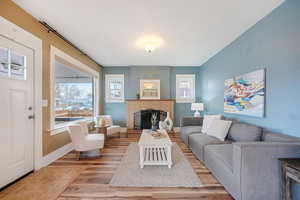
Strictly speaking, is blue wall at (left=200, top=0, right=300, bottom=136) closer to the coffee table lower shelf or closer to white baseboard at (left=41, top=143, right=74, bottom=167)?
the coffee table lower shelf

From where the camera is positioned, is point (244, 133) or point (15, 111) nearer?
point (15, 111)

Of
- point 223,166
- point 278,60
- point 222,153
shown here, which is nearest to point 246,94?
point 278,60

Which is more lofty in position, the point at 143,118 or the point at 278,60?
the point at 278,60

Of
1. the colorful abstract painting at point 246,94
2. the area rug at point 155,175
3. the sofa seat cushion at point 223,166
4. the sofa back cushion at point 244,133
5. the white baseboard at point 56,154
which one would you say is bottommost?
the area rug at point 155,175

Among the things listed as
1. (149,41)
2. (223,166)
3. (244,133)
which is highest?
(149,41)

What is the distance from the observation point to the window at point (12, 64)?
1.97 m

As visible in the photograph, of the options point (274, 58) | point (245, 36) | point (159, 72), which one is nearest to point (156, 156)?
point (274, 58)

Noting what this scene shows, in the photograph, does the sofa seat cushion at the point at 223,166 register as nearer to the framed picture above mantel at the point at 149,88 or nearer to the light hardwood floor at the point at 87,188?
the light hardwood floor at the point at 87,188

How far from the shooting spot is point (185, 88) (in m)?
5.88

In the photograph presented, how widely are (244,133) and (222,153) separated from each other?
73cm

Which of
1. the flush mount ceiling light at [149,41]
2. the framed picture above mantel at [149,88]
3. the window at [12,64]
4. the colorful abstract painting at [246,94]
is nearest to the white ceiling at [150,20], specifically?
the flush mount ceiling light at [149,41]

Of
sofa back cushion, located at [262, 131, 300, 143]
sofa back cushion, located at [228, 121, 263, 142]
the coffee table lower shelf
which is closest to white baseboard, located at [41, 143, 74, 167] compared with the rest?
the coffee table lower shelf

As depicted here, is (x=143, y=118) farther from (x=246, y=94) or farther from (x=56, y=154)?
(x=246, y=94)

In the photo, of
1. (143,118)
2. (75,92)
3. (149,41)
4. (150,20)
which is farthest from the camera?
(143,118)
